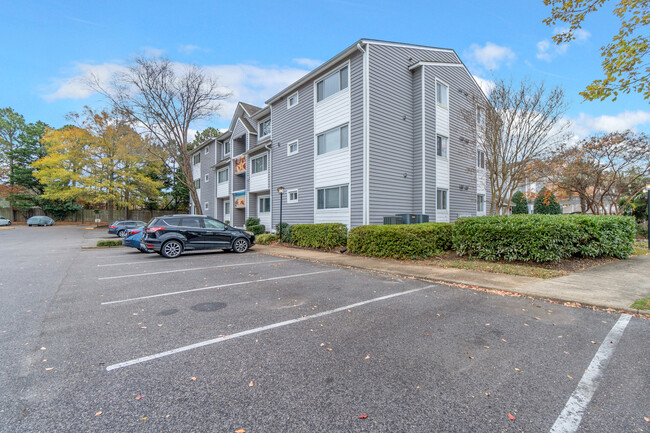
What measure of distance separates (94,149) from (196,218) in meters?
31.4

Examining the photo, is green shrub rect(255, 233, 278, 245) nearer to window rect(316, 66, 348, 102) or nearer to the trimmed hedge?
window rect(316, 66, 348, 102)

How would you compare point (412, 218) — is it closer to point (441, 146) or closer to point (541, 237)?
point (541, 237)

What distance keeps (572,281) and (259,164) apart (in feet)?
58.1

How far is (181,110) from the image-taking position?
23.0 metres

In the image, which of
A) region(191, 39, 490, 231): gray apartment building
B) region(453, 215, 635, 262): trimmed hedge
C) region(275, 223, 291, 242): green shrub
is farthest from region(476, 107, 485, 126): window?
region(275, 223, 291, 242): green shrub

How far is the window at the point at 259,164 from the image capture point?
1950cm

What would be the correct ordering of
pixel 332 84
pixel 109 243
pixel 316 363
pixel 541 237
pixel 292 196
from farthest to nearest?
pixel 292 196 → pixel 109 243 → pixel 332 84 → pixel 541 237 → pixel 316 363

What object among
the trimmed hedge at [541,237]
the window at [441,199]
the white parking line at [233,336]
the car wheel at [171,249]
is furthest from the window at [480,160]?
the car wheel at [171,249]

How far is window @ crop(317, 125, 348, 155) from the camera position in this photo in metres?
13.8

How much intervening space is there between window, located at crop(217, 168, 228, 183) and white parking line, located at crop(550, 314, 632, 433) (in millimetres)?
25197

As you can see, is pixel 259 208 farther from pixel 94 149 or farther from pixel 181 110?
pixel 94 149

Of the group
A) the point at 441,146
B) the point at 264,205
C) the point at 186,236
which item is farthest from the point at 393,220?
the point at 264,205

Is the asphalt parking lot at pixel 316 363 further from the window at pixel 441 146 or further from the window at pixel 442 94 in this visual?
the window at pixel 442 94

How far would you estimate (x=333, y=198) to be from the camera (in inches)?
559
